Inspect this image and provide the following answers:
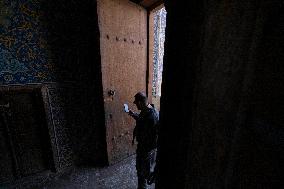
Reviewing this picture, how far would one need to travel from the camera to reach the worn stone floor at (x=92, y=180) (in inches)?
103

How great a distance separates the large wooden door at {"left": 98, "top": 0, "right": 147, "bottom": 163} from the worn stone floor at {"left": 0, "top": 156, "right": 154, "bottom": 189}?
219 mm

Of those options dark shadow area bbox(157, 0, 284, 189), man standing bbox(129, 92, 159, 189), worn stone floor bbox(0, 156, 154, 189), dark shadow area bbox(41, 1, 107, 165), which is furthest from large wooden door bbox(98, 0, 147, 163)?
dark shadow area bbox(157, 0, 284, 189)

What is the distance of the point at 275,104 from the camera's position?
47 cm

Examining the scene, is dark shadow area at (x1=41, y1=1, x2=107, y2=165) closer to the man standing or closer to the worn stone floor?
the worn stone floor

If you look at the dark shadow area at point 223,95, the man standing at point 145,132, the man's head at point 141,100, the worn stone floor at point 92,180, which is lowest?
the worn stone floor at point 92,180

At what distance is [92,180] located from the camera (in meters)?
2.75

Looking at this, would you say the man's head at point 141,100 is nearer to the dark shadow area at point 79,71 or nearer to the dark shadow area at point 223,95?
the dark shadow area at point 79,71

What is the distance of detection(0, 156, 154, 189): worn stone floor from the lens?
2.62 metres

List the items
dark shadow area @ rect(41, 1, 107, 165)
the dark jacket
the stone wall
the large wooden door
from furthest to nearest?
the large wooden door, dark shadow area @ rect(41, 1, 107, 165), the stone wall, the dark jacket

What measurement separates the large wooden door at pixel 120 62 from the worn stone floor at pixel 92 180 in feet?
0.72

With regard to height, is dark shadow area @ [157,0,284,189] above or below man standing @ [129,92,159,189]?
above

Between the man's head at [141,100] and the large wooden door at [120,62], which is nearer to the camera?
the man's head at [141,100]

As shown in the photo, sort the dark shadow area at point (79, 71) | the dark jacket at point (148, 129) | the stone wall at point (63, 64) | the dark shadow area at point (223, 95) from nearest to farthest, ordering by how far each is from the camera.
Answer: the dark shadow area at point (223, 95) < the dark jacket at point (148, 129) < the stone wall at point (63, 64) < the dark shadow area at point (79, 71)

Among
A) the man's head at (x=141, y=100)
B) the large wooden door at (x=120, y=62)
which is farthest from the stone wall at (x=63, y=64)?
the man's head at (x=141, y=100)
